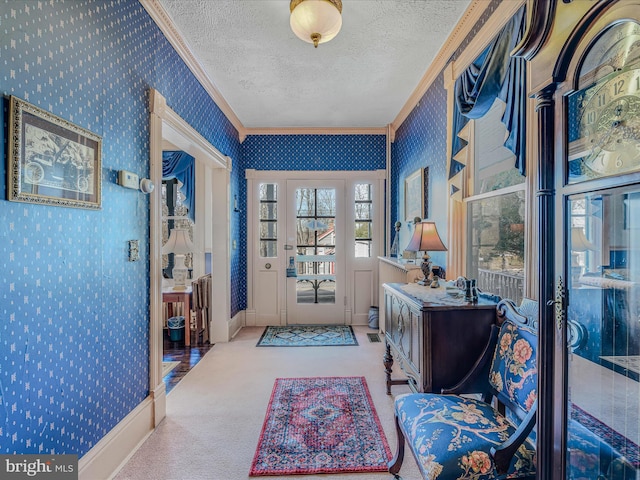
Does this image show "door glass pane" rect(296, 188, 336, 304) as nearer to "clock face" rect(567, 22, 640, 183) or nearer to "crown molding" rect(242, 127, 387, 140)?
"crown molding" rect(242, 127, 387, 140)

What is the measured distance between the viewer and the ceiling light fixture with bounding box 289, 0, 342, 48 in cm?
188

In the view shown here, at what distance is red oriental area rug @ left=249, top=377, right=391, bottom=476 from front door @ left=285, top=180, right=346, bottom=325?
79.0 inches

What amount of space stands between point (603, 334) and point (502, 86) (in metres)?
1.49

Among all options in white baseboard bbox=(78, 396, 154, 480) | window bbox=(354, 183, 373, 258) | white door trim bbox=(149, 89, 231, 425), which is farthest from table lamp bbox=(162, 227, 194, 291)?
window bbox=(354, 183, 373, 258)

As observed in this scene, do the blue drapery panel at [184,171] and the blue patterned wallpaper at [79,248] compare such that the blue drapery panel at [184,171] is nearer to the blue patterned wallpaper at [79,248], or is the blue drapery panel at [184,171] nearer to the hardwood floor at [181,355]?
the hardwood floor at [181,355]

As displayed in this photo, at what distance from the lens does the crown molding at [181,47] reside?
82.8 inches

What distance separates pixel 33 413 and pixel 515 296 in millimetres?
2358

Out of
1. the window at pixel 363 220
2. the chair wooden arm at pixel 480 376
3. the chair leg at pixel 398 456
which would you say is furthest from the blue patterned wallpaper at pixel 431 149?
the chair leg at pixel 398 456

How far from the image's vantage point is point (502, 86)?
1.81 meters

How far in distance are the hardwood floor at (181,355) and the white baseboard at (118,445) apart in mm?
645

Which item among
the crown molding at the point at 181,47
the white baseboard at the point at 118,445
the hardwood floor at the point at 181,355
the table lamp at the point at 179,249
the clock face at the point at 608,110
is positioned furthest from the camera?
the table lamp at the point at 179,249

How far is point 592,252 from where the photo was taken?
2.80 feet

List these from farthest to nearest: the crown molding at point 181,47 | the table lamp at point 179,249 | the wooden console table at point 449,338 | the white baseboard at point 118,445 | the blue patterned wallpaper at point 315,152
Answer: the blue patterned wallpaper at point 315,152, the table lamp at point 179,249, the crown molding at point 181,47, the wooden console table at point 449,338, the white baseboard at point 118,445

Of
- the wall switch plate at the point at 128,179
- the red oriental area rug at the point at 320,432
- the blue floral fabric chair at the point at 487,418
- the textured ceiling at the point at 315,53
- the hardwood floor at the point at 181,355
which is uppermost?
the textured ceiling at the point at 315,53
